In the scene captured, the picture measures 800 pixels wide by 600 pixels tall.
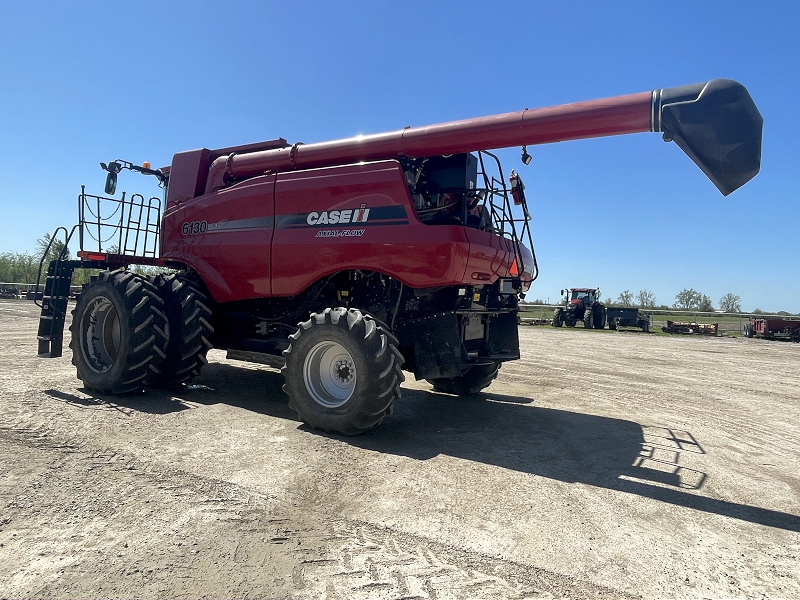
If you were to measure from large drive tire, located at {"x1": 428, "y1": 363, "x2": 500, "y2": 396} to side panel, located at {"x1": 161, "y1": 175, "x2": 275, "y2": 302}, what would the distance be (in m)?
2.98

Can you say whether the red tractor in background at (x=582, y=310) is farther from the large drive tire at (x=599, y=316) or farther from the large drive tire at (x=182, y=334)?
the large drive tire at (x=182, y=334)

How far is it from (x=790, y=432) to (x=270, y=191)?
22.5 ft

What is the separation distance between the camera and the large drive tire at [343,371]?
4945mm

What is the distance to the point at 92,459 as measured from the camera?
13.6ft

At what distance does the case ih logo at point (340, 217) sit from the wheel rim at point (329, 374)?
1.39 m

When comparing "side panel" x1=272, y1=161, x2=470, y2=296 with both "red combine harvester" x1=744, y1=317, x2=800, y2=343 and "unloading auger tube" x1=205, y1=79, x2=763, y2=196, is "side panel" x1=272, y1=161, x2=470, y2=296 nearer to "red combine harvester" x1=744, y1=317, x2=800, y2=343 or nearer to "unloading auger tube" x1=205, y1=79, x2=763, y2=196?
"unloading auger tube" x1=205, y1=79, x2=763, y2=196

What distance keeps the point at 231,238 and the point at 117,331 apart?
2.24 meters

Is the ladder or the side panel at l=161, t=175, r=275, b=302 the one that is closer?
the side panel at l=161, t=175, r=275, b=302

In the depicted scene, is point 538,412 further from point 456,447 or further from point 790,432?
point 790,432

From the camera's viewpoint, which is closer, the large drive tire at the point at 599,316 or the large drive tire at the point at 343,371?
the large drive tire at the point at 343,371

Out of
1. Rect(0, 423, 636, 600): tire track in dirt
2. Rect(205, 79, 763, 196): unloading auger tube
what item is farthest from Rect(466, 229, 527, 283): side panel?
Rect(0, 423, 636, 600): tire track in dirt

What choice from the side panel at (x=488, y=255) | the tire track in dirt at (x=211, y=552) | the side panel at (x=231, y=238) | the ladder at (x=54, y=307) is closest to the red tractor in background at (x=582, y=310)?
the side panel at (x=488, y=255)

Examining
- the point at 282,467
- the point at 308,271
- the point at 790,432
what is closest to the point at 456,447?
the point at 282,467

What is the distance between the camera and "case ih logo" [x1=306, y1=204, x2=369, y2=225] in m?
5.64
